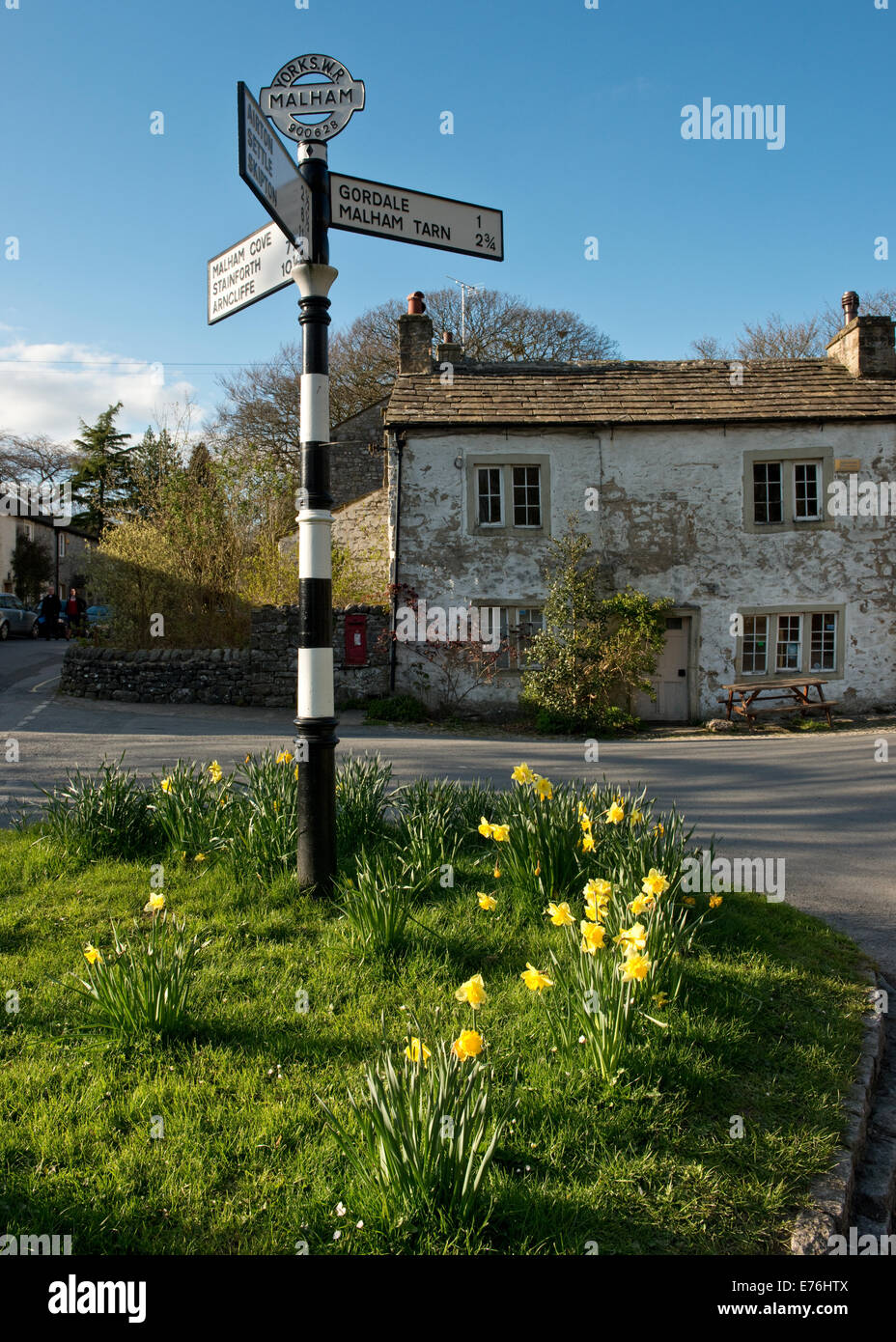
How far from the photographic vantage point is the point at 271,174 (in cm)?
405

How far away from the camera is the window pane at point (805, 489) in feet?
57.8

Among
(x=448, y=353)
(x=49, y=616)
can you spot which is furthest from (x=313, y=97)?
(x=49, y=616)

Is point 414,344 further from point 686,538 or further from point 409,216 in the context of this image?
point 409,216

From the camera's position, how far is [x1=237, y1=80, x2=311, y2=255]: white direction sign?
12.3 feet

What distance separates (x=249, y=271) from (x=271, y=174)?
523 mm

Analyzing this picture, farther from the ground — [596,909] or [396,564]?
[396,564]

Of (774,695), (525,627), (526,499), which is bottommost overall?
(774,695)

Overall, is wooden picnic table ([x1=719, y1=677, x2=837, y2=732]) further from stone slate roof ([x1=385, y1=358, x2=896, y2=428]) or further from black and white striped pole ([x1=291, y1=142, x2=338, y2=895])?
black and white striped pole ([x1=291, y1=142, x2=338, y2=895])

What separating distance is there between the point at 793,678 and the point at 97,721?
1280 cm

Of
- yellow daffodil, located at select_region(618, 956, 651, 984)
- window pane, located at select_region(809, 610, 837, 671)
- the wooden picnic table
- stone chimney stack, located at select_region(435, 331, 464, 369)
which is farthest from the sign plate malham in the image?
stone chimney stack, located at select_region(435, 331, 464, 369)

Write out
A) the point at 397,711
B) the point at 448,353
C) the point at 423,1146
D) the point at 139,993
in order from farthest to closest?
1. the point at 448,353
2. the point at 397,711
3. the point at 139,993
4. the point at 423,1146

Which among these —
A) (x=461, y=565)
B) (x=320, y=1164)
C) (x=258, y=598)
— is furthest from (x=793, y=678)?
(x=320, y=1164)

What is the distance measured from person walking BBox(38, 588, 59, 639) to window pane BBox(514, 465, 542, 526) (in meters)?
21.3

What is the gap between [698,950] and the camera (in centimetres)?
427
